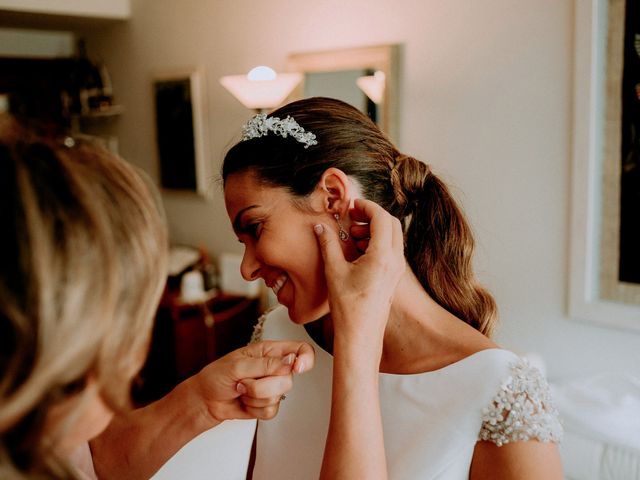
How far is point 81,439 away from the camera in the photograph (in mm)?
606

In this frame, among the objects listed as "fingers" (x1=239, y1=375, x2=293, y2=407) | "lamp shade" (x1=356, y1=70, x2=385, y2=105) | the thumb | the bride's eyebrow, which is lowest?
"fingers" (x1=239, y1=375, x2=293, y2=407)

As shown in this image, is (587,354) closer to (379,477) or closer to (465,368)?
(465,368)

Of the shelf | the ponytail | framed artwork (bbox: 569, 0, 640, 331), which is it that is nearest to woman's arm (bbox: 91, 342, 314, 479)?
the ponytail

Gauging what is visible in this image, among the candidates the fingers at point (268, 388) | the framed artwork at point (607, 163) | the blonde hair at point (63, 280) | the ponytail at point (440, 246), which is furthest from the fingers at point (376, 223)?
the framed artwork at point (607, 163)

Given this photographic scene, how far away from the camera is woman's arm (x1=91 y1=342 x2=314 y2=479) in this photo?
1079mm

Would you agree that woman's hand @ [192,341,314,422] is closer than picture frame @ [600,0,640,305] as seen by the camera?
Yes

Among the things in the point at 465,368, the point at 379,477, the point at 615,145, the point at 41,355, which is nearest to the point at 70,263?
the point at 41,355

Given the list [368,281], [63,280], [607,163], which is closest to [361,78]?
[607,163]

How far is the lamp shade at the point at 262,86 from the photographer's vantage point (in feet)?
9.22

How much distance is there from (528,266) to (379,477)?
163 cm

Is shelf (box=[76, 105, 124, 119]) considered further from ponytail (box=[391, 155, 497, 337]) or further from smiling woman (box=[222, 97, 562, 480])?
ponytail (box=[391, 155, 497, 337])

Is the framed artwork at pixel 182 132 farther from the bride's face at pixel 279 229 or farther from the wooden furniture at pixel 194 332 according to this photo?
the bride's face at pixel 279 229

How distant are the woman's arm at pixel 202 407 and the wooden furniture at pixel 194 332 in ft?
7.34

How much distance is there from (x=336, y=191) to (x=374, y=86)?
1715 millimetres
